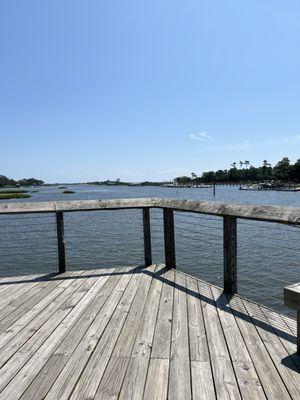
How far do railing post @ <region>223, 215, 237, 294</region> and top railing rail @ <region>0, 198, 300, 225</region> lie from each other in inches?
6.8

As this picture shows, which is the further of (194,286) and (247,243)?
(247,243)

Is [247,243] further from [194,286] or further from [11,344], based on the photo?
[11,344]

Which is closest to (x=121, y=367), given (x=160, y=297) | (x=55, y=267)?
(x=160, y=297)

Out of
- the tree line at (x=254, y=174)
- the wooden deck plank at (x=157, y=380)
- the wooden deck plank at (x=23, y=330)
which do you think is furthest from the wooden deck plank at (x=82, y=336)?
the tree line at (x=254, y=174)

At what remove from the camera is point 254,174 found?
138 meters

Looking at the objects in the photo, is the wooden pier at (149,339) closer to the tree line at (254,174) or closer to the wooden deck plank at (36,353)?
the wooden deck plank at (36,353)

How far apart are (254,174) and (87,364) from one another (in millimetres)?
143006

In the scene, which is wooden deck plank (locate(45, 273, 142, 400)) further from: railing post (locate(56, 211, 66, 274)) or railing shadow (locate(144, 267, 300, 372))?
railing post (locate(56, 211, 66, 274))

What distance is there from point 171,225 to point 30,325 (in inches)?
98.3

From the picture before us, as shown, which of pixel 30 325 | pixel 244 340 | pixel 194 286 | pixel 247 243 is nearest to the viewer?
pixel 244 340

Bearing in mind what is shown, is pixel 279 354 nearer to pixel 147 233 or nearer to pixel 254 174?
pixel 147 233

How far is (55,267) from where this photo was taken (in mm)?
10922

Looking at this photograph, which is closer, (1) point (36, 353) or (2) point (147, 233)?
(1) point (36, 353)

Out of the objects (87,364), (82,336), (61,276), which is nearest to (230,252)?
(82,336)
